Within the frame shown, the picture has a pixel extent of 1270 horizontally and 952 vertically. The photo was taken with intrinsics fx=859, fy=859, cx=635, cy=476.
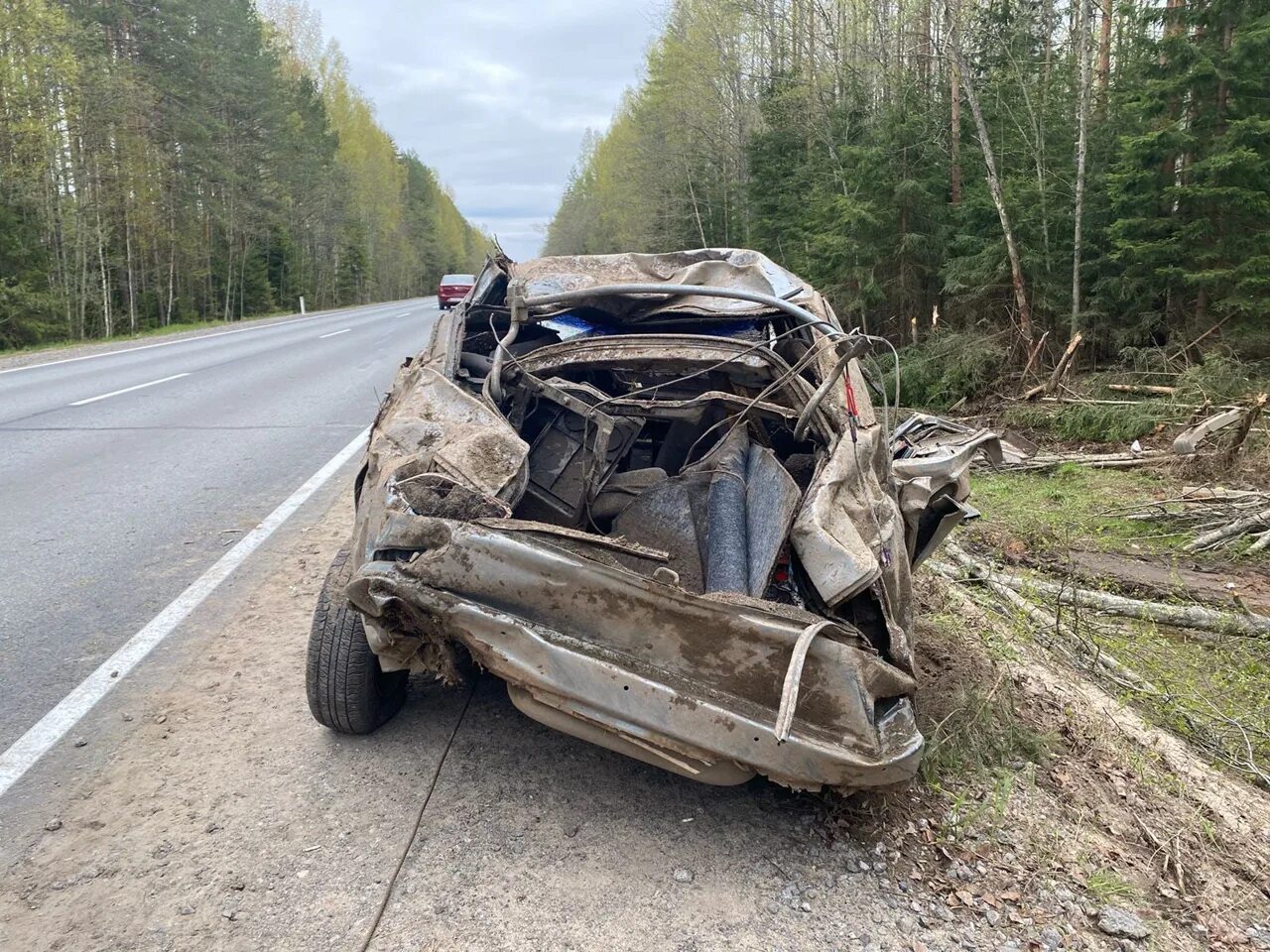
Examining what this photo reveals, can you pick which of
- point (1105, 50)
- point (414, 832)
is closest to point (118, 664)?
point (414, 832)

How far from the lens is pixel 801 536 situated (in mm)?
2969

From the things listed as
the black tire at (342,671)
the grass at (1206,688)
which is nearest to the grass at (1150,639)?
the grass at (1206,688)

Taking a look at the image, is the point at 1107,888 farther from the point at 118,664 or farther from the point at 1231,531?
the point at 1231,531

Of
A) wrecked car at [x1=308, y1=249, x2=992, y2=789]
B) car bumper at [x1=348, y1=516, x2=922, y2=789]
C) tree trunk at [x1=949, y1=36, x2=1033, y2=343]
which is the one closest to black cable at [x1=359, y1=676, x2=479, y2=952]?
wrecked car at [x1=308, y1=249, x2=992, y2=789]

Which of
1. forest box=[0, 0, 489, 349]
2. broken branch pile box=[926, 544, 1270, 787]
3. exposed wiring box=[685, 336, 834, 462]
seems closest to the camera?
exposed wiring box=[685, 336, 834, 462]

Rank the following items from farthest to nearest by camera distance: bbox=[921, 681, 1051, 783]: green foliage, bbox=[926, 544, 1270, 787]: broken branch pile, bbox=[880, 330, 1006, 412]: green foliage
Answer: bbox=[880, 330, 1006, 412]: green foliage < bbox=[926, 544, 1270, 787]: broken branch pile < bbox=[921, 681, 1051, 783]: green foliage

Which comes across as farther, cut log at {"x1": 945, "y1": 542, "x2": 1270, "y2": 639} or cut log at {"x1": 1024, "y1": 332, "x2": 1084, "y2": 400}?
cut log at {"x1": 1024, "y1": 332, "x2": 1084, "y2": 400}

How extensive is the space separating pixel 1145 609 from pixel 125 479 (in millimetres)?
7789

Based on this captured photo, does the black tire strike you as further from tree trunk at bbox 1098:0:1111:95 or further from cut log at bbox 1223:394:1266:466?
tree trunk at bbox 1098:0:1111:95

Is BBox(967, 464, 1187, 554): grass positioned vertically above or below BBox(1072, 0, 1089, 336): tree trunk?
below

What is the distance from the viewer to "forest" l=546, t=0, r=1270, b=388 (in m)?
10.9

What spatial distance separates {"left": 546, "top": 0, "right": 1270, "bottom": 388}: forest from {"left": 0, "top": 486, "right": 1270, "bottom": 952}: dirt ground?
842 centimetres

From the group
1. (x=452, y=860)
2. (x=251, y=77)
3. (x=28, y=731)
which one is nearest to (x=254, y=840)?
(x=452, y=860)

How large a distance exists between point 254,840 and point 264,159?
4696 cm
